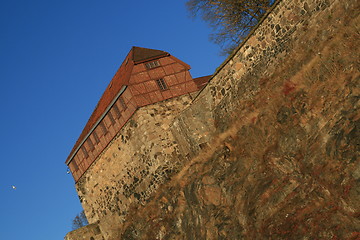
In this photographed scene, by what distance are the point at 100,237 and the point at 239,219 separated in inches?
666

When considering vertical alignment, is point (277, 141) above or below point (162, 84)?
below

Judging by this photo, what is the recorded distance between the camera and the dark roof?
2885 centimetres

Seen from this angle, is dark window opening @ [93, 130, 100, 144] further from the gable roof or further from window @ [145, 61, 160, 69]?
window @ [145, 61, 160, 69]

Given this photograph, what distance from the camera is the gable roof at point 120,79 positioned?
28.8 meters

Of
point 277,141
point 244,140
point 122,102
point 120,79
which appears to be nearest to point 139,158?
point 122,102

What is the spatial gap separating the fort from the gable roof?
152mm

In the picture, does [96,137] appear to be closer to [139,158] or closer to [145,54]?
[139,158]

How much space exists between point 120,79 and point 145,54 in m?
2.48

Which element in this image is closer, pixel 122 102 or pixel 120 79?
pixel 122 102

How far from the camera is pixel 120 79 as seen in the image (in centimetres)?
3009

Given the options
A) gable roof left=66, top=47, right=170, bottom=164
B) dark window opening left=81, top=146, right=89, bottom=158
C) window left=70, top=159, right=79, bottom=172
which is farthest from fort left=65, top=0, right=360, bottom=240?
window left=70, top=159, right=79, bottom=172

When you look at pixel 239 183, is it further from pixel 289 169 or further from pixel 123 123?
pixel 123 123

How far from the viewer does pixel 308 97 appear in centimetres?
1664

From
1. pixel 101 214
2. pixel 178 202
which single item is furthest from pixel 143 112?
pixel 101 214
